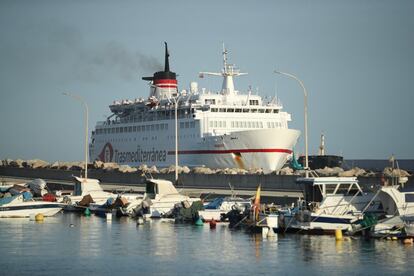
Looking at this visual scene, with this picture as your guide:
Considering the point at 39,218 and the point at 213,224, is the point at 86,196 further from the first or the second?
the point at 213,224

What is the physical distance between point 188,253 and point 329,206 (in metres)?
6.80

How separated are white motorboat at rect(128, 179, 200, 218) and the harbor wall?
240 inches

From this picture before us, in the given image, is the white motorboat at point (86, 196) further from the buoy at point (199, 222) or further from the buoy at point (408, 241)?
the buoy at point (408, 241)

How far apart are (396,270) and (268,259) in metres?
4.74

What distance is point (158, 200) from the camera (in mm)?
49438

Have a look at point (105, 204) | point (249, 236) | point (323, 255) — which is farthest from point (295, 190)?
point (323, 255)

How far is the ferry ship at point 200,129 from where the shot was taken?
78.0 metres

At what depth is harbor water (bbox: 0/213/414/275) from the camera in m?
30.5

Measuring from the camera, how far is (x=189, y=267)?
31.1 metres

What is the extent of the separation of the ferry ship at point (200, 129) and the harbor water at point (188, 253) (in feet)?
105

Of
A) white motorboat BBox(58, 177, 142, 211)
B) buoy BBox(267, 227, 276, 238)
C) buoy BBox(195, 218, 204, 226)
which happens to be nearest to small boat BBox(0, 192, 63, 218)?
white motorboat BBox(58, 177, 142, 211)

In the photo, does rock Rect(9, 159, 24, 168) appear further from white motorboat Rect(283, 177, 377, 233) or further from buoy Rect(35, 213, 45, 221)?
white motorboat Rect(283, 177, 377, 233)

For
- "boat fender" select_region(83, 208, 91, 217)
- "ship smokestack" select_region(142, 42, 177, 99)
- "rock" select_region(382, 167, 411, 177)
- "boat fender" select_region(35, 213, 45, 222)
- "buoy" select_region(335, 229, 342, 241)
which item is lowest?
"buoy" select_region(335, 229, 342, 241)

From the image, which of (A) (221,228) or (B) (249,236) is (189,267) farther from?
(A) (221,228)
